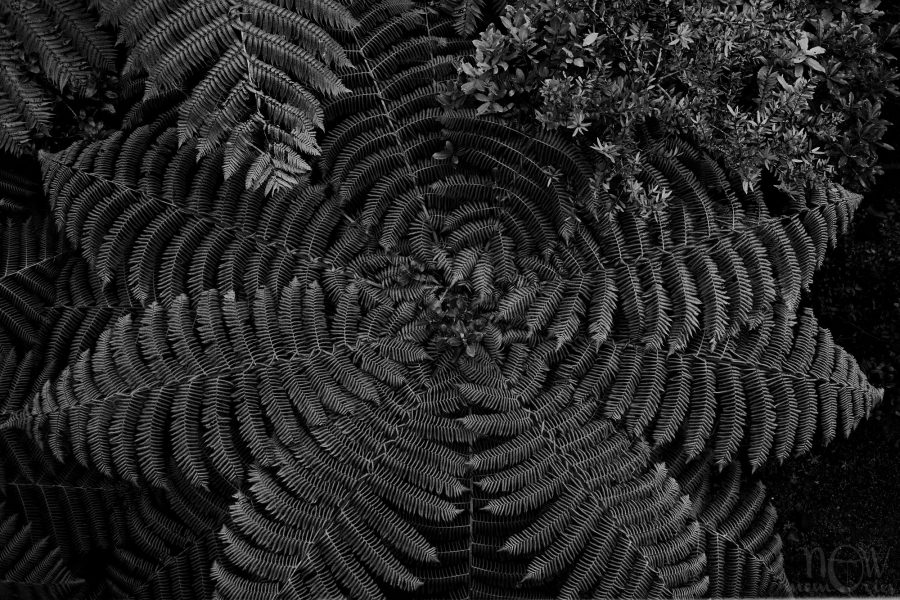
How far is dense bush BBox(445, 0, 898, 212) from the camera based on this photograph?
3.22 metres

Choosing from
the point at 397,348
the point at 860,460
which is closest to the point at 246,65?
the point at 397,348

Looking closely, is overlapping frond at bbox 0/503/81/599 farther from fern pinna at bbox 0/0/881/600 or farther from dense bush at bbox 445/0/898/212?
dense bush at bbox 445/0/898/212

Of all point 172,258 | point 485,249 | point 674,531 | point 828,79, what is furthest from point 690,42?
point 172,258

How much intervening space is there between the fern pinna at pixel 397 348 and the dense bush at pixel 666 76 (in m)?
0.15

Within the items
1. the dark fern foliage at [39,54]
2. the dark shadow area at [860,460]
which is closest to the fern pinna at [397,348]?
the dark fern foliage at [39,54]

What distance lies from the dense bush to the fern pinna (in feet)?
0.48

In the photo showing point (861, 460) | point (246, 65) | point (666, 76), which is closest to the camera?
point (246, 65)

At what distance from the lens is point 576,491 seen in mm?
3223

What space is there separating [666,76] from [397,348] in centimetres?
185

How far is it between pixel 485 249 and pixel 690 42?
1407 mm

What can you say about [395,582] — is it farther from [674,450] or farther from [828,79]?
[828,79]

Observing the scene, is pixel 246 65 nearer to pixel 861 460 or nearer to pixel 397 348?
pixel 397 348

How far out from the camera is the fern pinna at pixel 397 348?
10.3 ft

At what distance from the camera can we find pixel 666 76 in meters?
3.29
